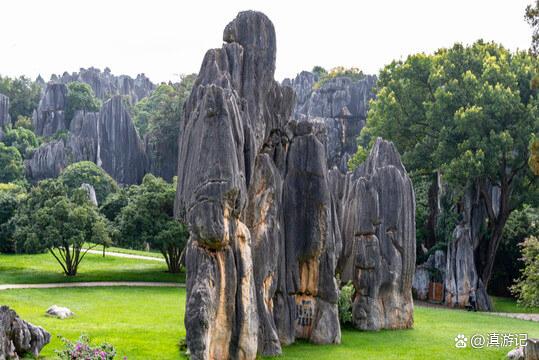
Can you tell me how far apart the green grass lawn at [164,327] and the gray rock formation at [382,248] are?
2.67ft

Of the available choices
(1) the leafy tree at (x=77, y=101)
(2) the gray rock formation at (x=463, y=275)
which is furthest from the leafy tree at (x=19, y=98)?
(2) the gray rock formation at (x=463, y=275)

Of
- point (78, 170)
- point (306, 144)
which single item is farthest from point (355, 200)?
point (78, 170)

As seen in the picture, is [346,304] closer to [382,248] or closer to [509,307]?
[382,248]

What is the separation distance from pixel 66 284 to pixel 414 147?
1965 centimetres

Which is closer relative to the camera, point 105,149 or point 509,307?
point 509,307

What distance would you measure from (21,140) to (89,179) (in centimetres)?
2312

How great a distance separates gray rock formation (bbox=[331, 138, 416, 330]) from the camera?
2261 centimetres

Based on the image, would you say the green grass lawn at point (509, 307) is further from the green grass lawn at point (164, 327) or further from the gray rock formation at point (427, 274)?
the green grass lawn at point (164, 327)

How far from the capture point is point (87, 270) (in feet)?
122

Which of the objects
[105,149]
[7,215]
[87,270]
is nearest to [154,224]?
[87,270]

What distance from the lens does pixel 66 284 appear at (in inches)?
1259

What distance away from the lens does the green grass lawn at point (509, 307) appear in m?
32.2

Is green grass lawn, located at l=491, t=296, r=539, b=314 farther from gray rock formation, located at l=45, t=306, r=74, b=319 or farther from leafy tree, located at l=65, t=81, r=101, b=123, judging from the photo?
leafy tree, located at l=65, t=81, r=101, b=123

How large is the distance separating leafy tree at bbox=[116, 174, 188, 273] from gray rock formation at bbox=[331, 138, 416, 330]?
42.8ft
